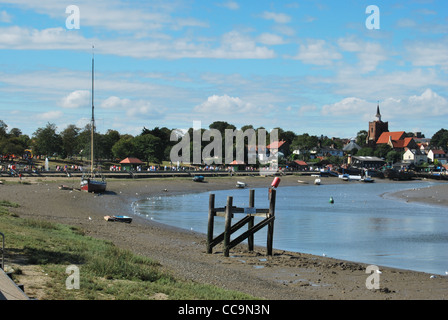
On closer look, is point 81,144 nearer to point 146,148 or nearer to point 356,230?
point 146,148

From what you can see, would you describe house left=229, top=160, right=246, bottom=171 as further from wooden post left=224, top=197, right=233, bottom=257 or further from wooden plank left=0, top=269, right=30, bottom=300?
wooden plank left=0, top=269, right=30, bottom=300

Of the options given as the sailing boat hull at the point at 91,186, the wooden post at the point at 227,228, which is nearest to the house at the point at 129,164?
the sailing boat hull at the point at 91,186

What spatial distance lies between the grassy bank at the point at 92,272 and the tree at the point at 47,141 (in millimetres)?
91233

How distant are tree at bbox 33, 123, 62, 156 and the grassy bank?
3592 inches

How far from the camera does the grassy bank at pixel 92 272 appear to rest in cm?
1258

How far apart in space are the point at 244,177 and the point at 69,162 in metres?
39.7

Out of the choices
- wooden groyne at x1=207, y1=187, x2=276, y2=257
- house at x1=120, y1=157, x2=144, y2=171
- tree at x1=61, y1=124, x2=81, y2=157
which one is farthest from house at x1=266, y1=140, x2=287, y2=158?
wooden groyne at x1=207, y1=187, x2=276, y2=257

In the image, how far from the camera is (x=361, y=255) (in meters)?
25.2

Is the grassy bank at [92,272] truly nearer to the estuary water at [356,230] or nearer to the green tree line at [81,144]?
the estuary water at [356,230]

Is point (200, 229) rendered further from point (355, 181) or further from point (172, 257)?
point (355, 181)


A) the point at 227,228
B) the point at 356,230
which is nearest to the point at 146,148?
the point at 356,230

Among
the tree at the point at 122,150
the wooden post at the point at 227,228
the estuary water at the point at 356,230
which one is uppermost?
the tree at the point at 122,150
